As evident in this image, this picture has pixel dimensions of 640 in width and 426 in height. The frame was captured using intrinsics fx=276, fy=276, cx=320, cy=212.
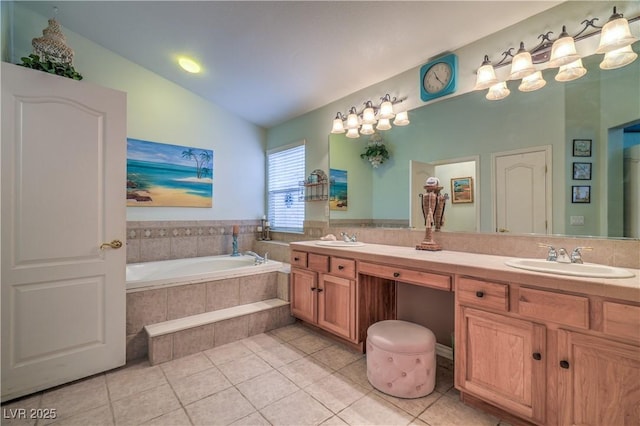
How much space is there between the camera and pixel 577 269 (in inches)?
57.1

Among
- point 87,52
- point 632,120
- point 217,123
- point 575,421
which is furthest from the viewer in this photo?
point 217,123

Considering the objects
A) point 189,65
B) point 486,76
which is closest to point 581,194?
point 486,76

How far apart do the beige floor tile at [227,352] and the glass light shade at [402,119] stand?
2.48 m

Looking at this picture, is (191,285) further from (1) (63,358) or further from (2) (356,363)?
(2) (356,363)

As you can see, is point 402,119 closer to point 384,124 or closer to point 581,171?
point 384,124

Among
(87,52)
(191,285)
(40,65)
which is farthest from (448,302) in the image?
(87,52)

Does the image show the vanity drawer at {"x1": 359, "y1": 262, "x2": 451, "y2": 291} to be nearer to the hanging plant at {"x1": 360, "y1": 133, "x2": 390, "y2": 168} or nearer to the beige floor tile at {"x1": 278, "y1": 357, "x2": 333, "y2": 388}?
the beige floor tile at {"x1": 278, "y1": 357, "x2": 333, "y2": 388}

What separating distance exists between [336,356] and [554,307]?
1.56 m

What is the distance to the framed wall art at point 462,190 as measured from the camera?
219 cm

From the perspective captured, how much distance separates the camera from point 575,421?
49.3 inches

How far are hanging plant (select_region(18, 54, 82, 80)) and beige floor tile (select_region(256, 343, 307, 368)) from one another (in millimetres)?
2549

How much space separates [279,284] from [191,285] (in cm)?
91

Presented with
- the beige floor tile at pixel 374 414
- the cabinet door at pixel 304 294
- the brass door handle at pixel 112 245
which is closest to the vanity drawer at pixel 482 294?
the beige floor tile at pixel 374 414

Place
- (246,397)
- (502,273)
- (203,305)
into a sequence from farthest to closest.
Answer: (203,305) < (246,397) < (502,273)
